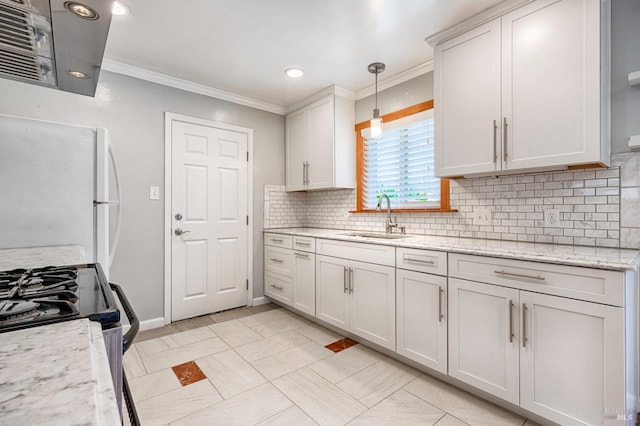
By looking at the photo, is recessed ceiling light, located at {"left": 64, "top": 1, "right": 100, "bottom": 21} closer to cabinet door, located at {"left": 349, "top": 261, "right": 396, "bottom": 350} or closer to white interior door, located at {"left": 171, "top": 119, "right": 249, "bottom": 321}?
cabinet door, located at {"left": 349, "top": 261, "right": 396, "bottom": 350}

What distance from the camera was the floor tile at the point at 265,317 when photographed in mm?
3029

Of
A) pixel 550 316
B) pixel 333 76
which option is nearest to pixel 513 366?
pixel 550 316

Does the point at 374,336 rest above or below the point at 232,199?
below

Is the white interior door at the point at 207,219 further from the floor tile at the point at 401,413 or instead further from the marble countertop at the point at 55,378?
the marble countertop at the point at 55,378

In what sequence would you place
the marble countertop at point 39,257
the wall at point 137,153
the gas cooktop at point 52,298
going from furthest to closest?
1. the wall at point 137,153
2. the marble countertop at point 39,257
3. the gas cooktop at point 52,298

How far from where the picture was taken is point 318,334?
2.78m

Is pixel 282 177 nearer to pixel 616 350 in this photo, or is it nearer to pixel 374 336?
pixel 374 336

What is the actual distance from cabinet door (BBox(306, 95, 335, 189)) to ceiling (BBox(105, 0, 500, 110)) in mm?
285

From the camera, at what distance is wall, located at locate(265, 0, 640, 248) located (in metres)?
1.74

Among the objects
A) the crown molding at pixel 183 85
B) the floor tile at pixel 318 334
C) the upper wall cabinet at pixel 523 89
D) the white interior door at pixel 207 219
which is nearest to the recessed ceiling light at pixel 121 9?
the crown molding at pixel 183 85

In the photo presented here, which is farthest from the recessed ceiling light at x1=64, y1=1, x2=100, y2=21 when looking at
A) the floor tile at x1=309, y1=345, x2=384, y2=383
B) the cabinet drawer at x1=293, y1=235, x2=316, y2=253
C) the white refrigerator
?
the cabinet drawer at x1=293, y1=235, x2=316, y2=253

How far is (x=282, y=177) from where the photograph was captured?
3.87m

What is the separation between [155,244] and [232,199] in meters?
0.87

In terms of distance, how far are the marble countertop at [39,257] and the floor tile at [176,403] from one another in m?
0.95
